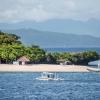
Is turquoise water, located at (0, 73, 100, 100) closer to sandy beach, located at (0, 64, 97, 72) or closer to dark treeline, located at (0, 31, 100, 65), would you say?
sandy beach, located at (0, 64, 97, 72)

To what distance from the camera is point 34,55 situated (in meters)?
167

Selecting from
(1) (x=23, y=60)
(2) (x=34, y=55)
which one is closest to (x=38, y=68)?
(1) (x=23, y=60)

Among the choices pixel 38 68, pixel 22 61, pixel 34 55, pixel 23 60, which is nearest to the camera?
pixel 38 68

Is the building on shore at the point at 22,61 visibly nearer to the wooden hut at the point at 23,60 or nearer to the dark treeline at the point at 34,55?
the wooden hut at the point at 23,60

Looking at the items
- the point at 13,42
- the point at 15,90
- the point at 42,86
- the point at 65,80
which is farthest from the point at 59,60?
the point at 15,90

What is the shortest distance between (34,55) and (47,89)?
213 ft

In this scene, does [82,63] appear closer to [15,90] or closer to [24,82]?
[24,82]

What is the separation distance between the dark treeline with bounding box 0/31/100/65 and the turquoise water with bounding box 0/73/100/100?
2832cm

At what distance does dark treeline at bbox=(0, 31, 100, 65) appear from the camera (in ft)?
545

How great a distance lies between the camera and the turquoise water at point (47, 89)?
8694 centimetres

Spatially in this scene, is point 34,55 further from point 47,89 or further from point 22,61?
point 47,89

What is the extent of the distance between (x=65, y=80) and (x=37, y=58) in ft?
146

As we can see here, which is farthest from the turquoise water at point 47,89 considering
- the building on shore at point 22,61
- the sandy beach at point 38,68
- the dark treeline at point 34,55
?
the dark treeline at point 34,55

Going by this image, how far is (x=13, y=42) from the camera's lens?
184750mm
